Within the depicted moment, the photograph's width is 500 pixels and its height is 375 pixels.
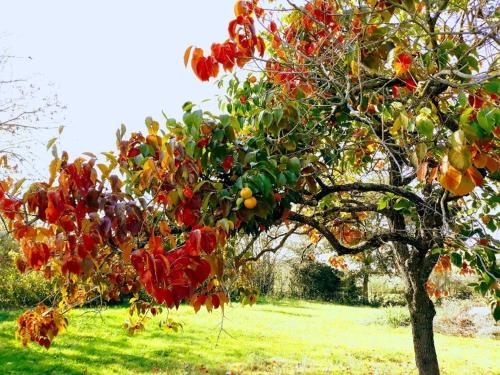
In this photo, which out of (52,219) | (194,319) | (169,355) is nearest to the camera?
(52,219)

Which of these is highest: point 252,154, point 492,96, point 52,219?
point 492,96

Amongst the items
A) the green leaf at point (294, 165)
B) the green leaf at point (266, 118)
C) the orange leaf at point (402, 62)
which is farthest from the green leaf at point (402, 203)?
the green leaf at point (266, 118)

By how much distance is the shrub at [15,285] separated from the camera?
13.6 metres

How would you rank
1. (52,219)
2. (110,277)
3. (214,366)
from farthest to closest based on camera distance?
1. (214,366)
2. (110,277)
3. (52,219)

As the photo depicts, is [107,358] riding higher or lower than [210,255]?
lower

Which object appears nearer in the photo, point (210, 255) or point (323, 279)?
point (210, 255)

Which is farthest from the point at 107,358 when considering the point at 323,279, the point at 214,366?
the point at 323,279

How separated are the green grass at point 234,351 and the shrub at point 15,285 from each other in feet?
4.83

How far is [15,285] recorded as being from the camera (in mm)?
13812

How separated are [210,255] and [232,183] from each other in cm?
68

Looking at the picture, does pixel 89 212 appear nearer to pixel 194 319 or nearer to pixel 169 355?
pixel 169 355

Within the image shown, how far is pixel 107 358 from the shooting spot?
26.6 ft

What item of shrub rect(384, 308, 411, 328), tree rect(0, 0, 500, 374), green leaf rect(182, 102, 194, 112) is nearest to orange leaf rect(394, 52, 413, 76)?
tree rect(0, 0, 500, 374)

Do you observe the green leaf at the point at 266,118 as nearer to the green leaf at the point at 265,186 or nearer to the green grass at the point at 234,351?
the green leaf at the point at 265,186
